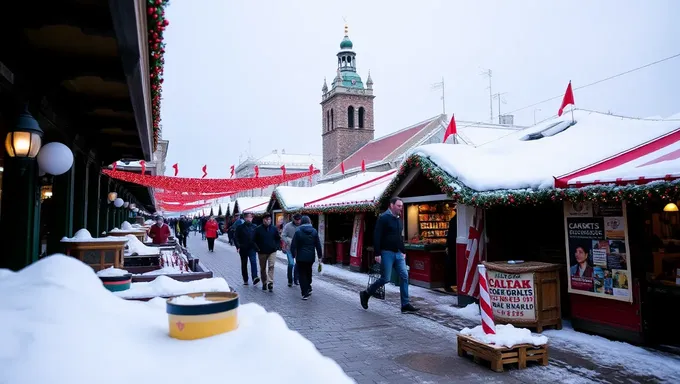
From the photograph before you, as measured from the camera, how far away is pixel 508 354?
5320 millimetres

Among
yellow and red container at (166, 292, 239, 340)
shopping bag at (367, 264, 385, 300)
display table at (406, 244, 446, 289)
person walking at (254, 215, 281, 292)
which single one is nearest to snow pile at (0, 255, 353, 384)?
yellow and red container at (166, 292, 239, 340)

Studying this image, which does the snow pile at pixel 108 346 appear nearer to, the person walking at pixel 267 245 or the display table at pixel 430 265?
the person walking at pixel 267 245

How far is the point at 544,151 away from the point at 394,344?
4.88 m

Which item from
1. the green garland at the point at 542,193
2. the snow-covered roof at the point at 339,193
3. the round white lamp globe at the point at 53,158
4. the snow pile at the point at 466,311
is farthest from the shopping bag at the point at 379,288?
the round white lamp globe at the point at 53,158

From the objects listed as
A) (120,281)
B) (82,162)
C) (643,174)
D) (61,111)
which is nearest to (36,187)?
(61,111)

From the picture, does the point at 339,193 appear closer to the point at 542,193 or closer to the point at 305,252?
the point at 305,252

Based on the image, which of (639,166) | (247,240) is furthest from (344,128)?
(639,166)

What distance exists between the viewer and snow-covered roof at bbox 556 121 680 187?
567 centimetres

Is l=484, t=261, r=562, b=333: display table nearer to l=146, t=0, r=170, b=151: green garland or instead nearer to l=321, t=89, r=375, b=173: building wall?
l=146, t=0, r=170, b=151: green garland

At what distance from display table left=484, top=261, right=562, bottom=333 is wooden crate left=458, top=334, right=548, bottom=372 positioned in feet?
5.08

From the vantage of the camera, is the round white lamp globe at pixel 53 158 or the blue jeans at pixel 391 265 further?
the blue jeans at pixel 391 265

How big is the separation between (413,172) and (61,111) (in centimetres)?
715

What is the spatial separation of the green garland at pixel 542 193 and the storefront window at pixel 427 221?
9.73ft

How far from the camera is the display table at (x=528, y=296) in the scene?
6.95 metres
